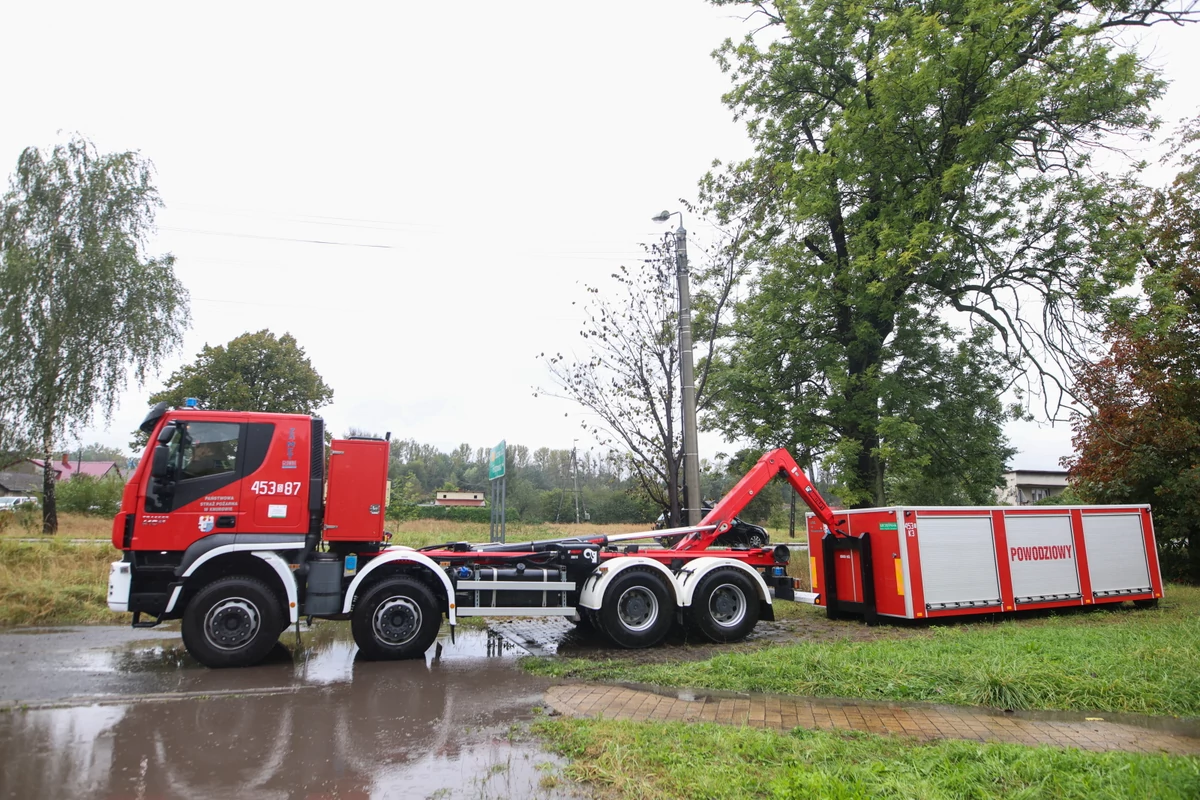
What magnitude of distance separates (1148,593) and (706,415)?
9.81 m

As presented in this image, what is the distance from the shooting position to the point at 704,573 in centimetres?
1001

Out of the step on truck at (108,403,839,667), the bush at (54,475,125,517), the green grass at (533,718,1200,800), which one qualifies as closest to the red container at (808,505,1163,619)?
the step on truck at (108,403,839,667)

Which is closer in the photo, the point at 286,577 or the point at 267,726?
the point at 267,726

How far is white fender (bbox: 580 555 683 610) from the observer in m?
9.45

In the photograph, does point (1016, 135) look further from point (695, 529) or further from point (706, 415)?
point (695, 529)

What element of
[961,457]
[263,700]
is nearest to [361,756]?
[263,700]

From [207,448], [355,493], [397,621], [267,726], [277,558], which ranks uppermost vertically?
[207,448]

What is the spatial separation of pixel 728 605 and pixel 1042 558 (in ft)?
19.5

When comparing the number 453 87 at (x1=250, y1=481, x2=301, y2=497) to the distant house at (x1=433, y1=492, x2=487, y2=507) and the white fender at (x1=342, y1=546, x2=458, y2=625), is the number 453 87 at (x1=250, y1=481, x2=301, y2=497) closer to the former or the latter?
the white fender at (x1=342, y1=546, x2=458, y2=625)

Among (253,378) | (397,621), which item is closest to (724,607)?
(397,621)

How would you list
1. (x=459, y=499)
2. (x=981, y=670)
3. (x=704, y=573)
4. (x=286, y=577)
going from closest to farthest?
(x=981, y=670) < (x=286, y=577) < (x=704, y=573) < (x=459, y=499)

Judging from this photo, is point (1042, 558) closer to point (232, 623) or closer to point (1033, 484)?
point (232, 623)

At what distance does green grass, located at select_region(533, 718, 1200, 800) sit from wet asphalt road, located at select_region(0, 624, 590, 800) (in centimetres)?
44

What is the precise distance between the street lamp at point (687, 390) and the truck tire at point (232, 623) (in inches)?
282
